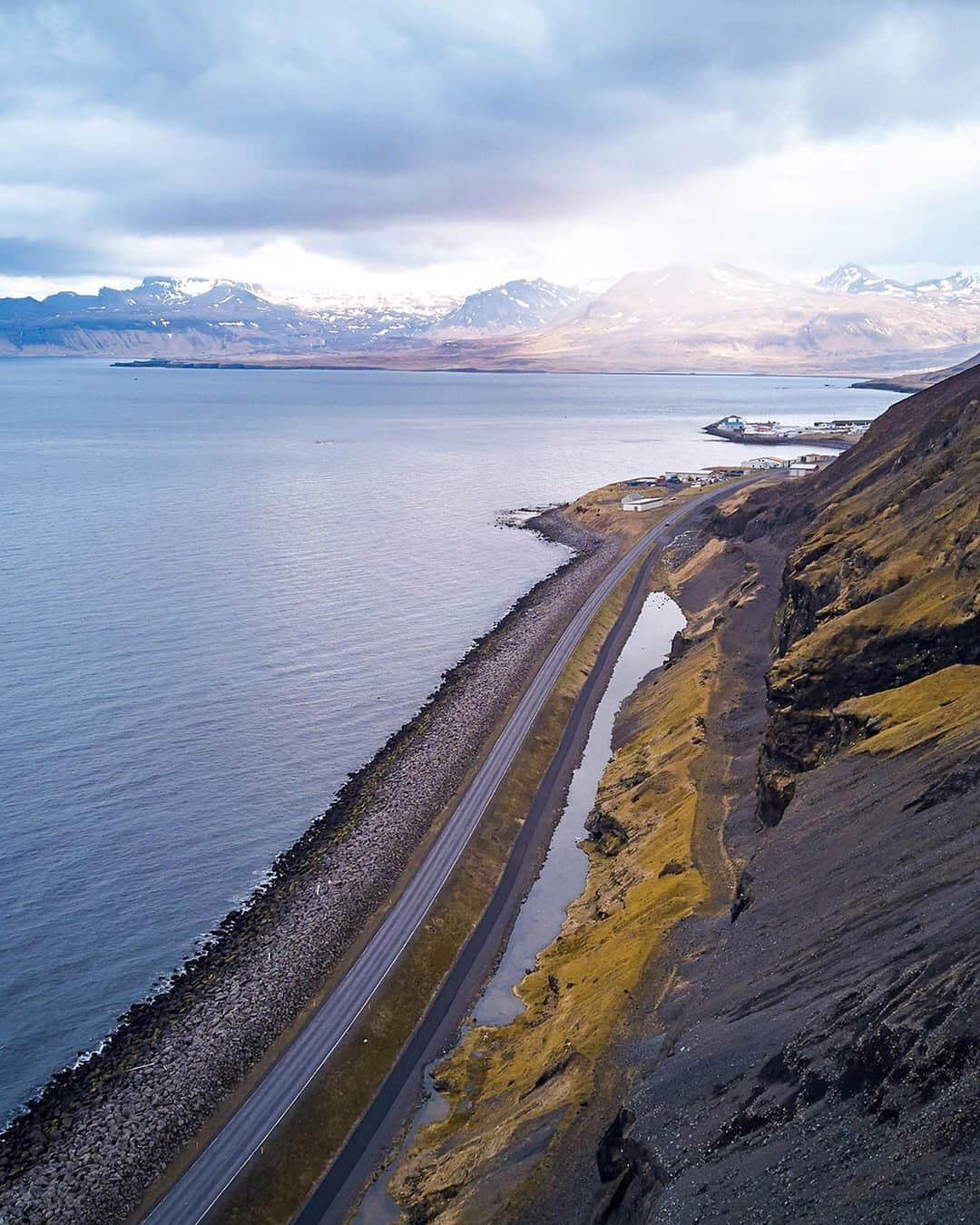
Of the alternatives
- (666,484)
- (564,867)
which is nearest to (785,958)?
(564,867)

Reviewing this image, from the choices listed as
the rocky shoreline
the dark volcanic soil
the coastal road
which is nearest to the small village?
the coastal road

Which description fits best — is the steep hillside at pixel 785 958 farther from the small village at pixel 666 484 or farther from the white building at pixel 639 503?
the small village at pixel 666 484

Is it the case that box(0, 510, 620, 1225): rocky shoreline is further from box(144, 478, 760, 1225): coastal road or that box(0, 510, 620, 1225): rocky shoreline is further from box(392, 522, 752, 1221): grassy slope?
box(392, 522, 752, 1221): grassy slope

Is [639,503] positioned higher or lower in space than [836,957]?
higher

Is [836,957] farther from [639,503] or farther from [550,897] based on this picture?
[639,503]

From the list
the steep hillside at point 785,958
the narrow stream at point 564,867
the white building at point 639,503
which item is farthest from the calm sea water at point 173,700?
the white building at point 639,503

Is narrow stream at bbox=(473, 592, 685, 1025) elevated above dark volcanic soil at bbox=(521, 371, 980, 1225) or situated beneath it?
situated beneath

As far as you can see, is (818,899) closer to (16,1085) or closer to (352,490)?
(16,1085)
